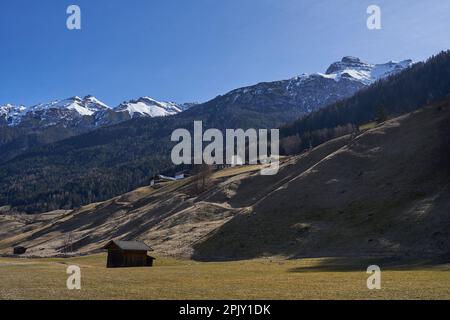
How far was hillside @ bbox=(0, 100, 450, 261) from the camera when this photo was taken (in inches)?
2857

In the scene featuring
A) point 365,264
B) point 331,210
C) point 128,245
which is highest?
point 331,210

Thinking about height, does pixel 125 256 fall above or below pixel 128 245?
below

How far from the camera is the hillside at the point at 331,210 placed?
72562mm

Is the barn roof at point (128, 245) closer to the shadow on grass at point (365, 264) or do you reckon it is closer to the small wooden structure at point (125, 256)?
the small wooden structure at point (125, 256)

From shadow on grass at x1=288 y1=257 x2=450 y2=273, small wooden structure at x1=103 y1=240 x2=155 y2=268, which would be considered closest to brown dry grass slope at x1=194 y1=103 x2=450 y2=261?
shadow on grass at x1=288 y1=257 x2=450 y2=273

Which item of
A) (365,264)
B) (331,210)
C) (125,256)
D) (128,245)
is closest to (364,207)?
(331,210)

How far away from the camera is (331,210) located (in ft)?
296

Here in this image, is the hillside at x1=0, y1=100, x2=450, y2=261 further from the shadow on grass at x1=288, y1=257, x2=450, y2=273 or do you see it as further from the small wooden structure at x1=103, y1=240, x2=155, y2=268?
the small wooden structure at x1=103, y1=240, x2=155, y2=268

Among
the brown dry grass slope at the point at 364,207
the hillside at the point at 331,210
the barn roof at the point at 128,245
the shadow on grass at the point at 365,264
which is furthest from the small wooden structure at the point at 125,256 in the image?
the shadow on grass at the point at 365,264

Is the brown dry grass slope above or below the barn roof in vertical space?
above

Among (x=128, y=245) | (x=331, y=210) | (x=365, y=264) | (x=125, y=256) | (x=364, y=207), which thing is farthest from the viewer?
(x=331, y=210)

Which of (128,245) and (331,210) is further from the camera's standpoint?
(331,210)

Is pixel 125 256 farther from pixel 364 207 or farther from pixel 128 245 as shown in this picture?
pixel 364 207
